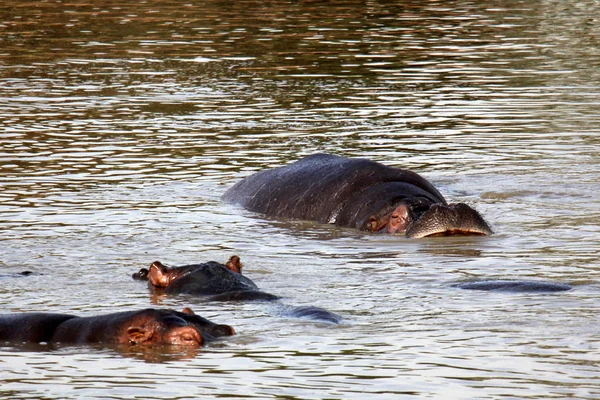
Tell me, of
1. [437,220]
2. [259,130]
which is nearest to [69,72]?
[259,130]

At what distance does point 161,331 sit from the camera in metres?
→ 7.36

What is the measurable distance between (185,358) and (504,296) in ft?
6.64

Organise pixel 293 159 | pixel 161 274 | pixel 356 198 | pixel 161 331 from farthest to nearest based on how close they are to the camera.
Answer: pixel 293 159
pixel 356 198
pixel 161 274
pixel 161 331

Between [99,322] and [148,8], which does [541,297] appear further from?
[148,8]

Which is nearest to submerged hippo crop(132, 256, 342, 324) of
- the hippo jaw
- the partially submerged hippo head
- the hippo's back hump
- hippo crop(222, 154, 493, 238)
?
the partially submerged hippo head

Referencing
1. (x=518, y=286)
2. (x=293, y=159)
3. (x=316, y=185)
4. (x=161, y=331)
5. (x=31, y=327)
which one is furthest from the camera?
(x=293, y=159)

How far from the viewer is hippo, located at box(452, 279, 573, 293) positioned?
27.6 feet

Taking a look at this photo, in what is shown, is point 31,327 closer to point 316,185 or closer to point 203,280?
point 203,280

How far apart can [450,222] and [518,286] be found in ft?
7.17

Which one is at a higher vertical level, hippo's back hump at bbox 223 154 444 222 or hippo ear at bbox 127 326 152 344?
hippo ear at bbox 127 326 152 344

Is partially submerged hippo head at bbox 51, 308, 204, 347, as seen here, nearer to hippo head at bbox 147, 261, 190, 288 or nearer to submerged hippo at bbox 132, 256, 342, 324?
submerged hippo at bbox 132, 256, 342, 324

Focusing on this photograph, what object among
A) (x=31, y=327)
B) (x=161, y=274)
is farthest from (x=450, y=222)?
(x=31, y=327)

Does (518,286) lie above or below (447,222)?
above

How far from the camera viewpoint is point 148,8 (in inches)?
1219
